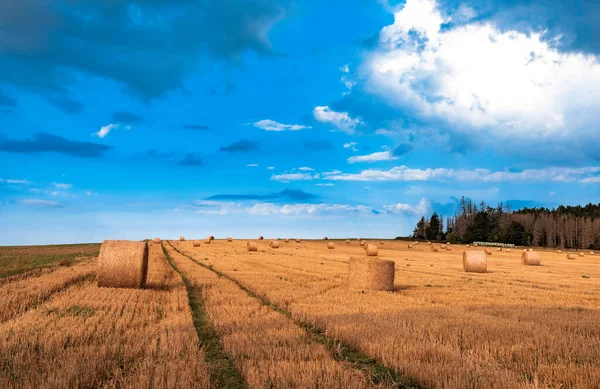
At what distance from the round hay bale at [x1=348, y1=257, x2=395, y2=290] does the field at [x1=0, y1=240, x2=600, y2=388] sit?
1.43 m

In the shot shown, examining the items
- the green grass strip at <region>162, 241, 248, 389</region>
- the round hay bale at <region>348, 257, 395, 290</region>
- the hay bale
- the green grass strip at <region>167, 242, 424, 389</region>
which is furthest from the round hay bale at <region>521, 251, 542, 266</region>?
the green grass strip at <region>162, 241, 248, 389</region>

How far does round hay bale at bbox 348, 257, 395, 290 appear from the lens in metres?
15.7

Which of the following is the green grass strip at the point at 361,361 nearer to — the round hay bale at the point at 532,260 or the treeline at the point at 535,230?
the round hay bale at the point at 532,260

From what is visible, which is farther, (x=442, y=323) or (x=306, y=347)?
(x=442, y=323)

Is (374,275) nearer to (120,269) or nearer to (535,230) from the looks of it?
(120,269)

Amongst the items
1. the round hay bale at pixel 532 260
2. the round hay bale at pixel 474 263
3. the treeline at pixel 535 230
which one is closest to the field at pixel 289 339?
the round hay bale at pixel 474 263

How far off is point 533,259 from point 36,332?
36.2 metres

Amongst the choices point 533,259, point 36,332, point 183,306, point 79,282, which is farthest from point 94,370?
point 533,259

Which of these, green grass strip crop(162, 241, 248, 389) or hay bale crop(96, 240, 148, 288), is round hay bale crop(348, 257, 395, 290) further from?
hay bale crop(96, 240, 148, 288)

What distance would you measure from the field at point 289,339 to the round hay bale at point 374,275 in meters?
1.43

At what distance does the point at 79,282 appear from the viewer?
53.2ft

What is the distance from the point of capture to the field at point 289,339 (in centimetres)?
588

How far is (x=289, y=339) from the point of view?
786 cm

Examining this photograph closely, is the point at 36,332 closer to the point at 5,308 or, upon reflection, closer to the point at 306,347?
the point at 5,308
